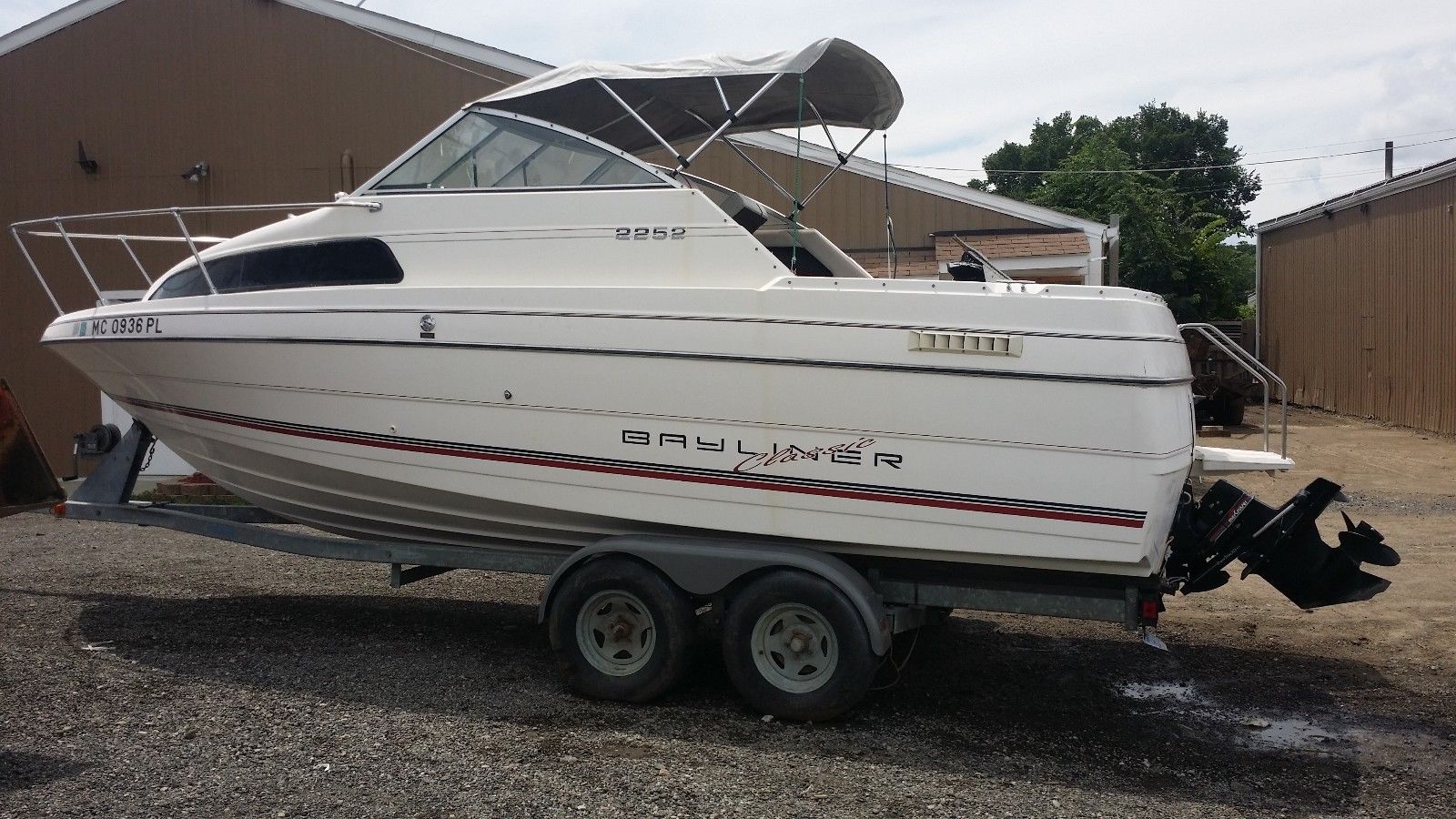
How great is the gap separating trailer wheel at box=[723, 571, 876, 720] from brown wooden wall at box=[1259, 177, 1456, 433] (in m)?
14.5

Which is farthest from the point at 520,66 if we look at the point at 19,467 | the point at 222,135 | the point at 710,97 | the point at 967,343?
the point at 967,343

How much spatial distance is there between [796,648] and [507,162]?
111 inches

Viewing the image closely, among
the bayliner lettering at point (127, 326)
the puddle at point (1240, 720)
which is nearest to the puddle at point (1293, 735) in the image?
the puddle at point (1240, 720)

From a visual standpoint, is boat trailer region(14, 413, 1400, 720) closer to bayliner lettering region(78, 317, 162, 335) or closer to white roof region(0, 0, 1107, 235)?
bayliner lettering region(78, 317, 162, 335)

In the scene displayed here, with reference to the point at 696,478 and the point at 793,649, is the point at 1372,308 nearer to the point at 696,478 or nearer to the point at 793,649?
the point at 793,649

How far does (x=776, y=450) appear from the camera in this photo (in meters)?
4.90

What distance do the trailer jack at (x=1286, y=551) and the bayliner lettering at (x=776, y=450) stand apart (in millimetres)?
1536

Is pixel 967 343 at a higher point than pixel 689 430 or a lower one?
higher

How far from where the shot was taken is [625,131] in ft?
22.6

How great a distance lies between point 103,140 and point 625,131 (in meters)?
9.16

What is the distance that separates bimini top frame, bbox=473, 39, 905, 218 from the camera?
5703 mm

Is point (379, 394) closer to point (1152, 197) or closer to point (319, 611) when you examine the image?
point (319, 611)

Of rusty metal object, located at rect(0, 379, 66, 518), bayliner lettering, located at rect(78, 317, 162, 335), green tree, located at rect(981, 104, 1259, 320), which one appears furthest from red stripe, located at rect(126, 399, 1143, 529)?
green tree, located at rect(981, 104, 1259, 320)

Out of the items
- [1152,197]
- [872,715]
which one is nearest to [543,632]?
[872,715]
